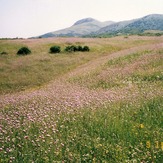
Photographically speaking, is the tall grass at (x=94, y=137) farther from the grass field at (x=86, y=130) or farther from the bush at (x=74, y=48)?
the bush at (x=74, y=48)

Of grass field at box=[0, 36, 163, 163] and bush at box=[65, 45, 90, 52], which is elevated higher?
bush at box=[65, 45, 90, 52]

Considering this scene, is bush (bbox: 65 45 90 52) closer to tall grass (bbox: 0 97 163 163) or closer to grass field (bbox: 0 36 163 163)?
grass field (bbox: 0 36 163 163)

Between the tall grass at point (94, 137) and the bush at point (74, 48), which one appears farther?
the bush at point (74, 48)

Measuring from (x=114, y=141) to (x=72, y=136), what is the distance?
114 centimetres

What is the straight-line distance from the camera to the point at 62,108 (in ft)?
34.3

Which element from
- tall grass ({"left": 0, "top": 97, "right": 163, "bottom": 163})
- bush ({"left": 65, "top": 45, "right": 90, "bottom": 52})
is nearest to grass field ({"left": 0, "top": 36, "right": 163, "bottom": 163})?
tall grass ({"left": 0, "top": 97, "right": 163, "bottom": 163})

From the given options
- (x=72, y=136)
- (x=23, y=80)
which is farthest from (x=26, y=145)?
(x=23, y=80)

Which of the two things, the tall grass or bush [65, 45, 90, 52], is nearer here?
the tall grass

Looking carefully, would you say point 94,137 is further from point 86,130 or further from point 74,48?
point 74,48

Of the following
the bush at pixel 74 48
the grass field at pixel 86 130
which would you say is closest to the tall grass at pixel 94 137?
the grass field at pixel 86 130

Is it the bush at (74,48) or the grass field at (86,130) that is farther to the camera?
the bush at (74,48)

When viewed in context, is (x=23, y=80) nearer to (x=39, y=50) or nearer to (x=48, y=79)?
(x=48, y=79)

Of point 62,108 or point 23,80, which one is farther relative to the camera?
point 23,80

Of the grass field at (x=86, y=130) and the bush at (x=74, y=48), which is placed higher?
the bush at (x=74, y=48)
